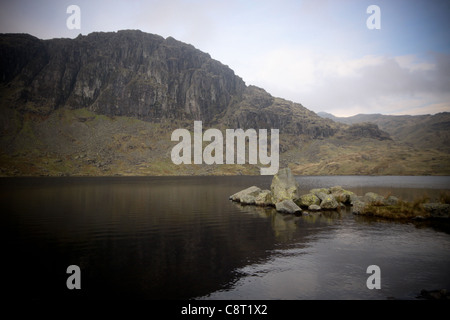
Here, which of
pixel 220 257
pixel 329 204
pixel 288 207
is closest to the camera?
pixel 220 257

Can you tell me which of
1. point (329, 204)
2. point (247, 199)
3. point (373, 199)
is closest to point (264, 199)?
point (247, 199)

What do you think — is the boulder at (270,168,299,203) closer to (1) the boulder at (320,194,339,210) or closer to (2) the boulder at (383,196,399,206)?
(1) the boulder at (320,194,339,210)

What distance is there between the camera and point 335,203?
47.6 m

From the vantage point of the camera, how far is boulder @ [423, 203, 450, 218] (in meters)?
36.1

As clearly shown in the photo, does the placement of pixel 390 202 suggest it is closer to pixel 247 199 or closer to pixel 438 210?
pixel 438 210

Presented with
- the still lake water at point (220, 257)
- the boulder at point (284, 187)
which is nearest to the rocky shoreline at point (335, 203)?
the boulder at point (284, 187)

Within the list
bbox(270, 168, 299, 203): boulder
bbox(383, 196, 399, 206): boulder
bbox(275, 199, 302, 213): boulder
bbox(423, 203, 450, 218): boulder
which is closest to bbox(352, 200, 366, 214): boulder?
bbox(383, 196, 399, 206): boulder

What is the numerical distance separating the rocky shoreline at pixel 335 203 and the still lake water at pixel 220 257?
3975 millimetres

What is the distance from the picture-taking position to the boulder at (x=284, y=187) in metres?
50.4

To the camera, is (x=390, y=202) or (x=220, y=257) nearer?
(x=220, y=257)

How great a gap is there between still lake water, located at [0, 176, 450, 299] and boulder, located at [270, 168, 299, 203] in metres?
13.9

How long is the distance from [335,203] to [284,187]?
10433 mm

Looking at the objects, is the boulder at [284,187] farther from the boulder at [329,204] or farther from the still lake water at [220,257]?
the still lake water at [220,257]
